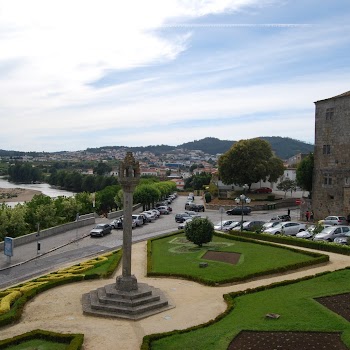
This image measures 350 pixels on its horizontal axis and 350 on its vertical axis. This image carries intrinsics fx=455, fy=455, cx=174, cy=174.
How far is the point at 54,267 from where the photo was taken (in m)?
25.5

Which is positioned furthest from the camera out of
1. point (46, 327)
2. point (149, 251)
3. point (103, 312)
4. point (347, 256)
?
point (149, 251)

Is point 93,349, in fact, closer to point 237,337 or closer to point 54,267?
point 237,337

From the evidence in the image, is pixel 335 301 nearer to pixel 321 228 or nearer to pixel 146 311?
pixel 146 311

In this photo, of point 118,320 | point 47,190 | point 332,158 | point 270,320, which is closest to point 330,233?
point 332,158

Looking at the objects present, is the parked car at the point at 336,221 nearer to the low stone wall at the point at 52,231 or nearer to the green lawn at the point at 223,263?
the green lawn at the point at 223,263

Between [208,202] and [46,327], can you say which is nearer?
[46,327]

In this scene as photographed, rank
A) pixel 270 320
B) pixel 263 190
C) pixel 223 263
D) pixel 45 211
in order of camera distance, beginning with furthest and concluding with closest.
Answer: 1. pixel 263 190
2. pixel 45 211
3. pixel 223 263
4. pixel 270 320

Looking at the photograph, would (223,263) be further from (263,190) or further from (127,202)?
(263,190)

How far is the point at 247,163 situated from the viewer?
6169cm

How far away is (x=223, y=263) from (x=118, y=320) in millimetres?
8603

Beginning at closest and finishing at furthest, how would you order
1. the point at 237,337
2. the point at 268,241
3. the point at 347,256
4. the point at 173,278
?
the point at 237,337
the point at 173,278
the point at 347,256
the point at 268,241

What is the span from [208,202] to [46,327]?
51112 mm

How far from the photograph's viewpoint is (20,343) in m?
13.7

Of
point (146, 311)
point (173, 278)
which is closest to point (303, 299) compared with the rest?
point (146, 311)
